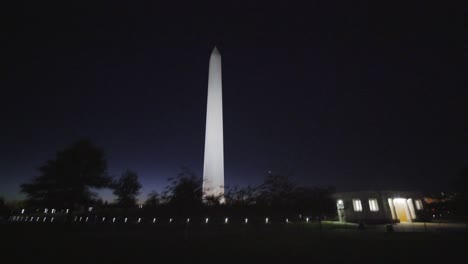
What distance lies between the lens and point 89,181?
104 ft

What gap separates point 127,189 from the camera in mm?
48938

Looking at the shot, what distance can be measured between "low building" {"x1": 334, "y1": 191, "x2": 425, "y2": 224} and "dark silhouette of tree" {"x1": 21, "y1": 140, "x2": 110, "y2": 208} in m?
31.3

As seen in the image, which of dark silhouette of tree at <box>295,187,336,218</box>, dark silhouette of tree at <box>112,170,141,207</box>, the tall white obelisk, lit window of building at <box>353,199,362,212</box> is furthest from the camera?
dark silhouette of tree at <box>112,170,141,207</box>

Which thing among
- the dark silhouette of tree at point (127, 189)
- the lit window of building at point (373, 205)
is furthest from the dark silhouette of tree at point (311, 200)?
the dark silhouette of tree at point (127, 189)

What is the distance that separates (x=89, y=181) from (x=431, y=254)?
34.0 meters

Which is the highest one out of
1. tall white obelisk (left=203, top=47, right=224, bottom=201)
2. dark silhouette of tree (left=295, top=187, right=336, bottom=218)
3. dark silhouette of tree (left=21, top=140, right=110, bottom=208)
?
tall white obelisk (left=203, top=47, right=224, bottom=201)

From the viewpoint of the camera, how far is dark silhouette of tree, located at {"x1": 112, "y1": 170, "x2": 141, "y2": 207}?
4756 cm

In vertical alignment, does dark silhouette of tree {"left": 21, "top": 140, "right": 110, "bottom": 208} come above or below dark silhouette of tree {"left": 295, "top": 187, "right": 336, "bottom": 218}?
above

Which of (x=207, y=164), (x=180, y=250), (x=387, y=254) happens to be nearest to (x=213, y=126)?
(x=207, y=164)

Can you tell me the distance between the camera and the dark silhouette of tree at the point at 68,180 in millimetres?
30000

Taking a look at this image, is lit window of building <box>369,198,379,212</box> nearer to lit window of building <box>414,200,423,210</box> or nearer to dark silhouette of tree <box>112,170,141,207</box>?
lit window of building <box>414,200,423,210</box>

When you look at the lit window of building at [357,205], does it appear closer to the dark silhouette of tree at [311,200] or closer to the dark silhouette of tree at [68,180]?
the dark silhouette of tree at [311,200]

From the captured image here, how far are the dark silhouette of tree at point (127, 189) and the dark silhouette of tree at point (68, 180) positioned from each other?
15.9m

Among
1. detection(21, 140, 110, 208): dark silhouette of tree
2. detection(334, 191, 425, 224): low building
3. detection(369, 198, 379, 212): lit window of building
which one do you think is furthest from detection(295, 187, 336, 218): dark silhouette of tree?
detection(21, 140, 110, 208): dark silhouette of tree
